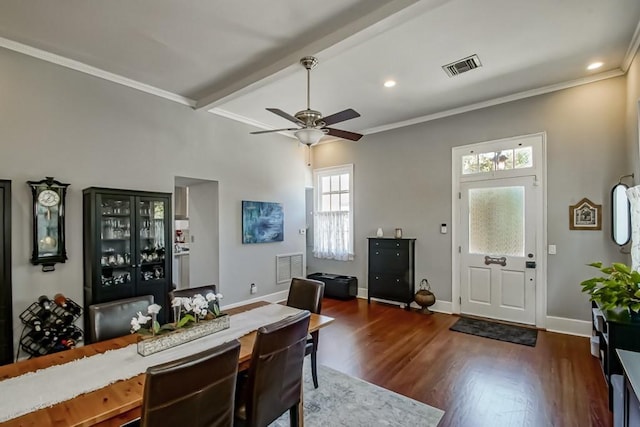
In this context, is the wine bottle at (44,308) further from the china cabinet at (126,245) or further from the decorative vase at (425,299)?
the decorative vase at (425,299)

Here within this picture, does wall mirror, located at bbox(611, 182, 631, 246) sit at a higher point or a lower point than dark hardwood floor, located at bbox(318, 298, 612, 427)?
higher

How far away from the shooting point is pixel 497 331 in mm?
4234

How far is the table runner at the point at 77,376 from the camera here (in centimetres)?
133

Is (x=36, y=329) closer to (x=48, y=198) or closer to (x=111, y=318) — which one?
(x=48, y=198)

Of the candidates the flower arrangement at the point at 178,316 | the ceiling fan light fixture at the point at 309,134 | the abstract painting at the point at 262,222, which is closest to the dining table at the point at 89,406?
the flower arrangement at the point at 178,316

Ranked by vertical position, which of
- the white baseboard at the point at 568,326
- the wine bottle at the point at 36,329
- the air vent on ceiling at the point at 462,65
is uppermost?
the air vent on ceiling at the point at 462,65

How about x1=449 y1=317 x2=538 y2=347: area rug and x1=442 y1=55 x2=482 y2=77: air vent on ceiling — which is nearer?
x1=442 y1=55 x2=482 y2=77: air vent on ceiling

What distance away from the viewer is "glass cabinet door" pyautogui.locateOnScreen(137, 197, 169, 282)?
385cm

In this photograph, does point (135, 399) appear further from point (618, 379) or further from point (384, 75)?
point (384, 75)

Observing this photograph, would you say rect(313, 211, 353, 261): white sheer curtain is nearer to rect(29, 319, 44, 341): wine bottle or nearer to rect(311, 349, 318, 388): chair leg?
rect(311, 349, 318, 388): chair leg

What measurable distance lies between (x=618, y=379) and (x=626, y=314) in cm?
84

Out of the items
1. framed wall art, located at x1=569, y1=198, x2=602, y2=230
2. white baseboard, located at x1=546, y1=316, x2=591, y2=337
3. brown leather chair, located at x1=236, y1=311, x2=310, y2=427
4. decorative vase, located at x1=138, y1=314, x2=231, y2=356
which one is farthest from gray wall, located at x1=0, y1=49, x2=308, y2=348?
framed wall art, located at x1=569, y1=198, x2=602, y2=230

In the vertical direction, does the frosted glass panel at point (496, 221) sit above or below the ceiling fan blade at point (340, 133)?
below

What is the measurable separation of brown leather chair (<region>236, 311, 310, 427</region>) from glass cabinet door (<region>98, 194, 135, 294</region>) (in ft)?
8.32
